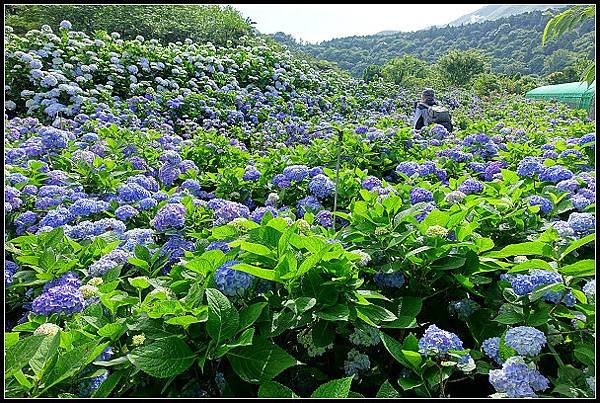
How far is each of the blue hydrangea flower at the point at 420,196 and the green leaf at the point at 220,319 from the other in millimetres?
1082

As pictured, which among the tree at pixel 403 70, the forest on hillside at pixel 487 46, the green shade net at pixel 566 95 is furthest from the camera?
the forest on hillside at pixel 487 46

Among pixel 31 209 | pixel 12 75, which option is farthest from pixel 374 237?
pixel 12 75

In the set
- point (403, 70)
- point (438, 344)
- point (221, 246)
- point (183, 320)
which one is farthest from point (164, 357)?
point (403, 70)

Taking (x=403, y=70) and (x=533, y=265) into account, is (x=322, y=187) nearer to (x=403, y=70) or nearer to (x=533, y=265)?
(x=533, y=265)

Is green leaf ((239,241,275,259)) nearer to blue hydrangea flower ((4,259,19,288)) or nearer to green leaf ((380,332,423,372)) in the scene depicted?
green leaf ((380,332,423,372))

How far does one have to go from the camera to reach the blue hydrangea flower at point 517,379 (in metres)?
0.92

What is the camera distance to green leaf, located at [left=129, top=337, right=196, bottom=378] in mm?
922

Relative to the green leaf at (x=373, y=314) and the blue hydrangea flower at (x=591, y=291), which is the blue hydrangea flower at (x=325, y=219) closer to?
the green leaf at (x=373, y=314)

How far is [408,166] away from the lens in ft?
9.36

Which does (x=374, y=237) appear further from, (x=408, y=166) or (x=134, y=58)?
(x=134, y=58)

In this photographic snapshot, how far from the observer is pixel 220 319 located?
0.98 meters

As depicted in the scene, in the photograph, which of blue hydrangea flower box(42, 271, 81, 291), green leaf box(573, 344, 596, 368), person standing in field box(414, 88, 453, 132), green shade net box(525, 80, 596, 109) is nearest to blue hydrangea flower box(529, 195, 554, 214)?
green leaf box(573, 344, 596, 368)

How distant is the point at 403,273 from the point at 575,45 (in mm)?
51309

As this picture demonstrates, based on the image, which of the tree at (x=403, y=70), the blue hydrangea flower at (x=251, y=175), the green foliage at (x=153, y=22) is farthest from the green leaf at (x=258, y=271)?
the tree at (x=403, y=70)
